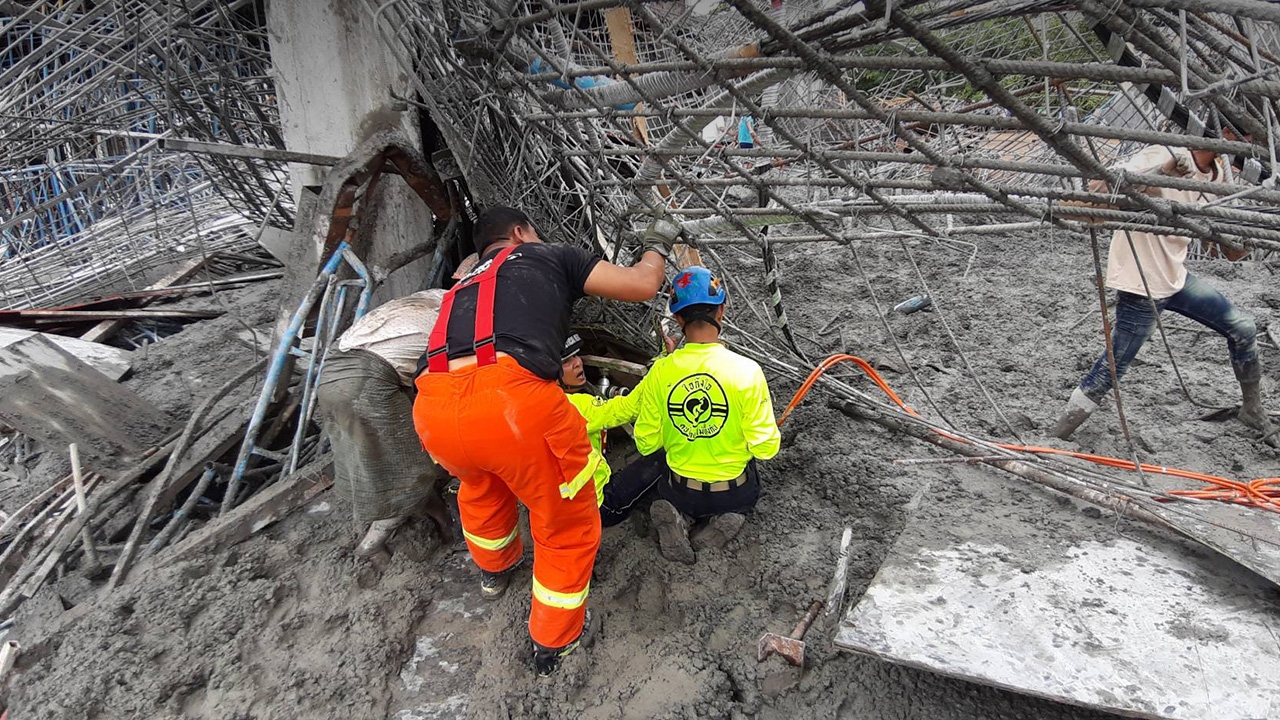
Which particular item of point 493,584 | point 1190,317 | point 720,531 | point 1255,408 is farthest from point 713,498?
point 1255,408

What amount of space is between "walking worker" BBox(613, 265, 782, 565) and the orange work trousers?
428mm

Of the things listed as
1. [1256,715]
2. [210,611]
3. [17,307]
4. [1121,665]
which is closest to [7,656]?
[210,611]

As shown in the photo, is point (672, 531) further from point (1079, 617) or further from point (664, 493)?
point (1079, 617)

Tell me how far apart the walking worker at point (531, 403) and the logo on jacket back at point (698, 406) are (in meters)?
0.41

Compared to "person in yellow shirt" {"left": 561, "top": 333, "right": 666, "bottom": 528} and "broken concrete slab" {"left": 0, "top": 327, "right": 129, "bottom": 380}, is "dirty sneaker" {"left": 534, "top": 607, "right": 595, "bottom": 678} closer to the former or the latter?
"person in yellow shirt" {"left": 561, "top": 333, "right": 666, "bottom": 528}

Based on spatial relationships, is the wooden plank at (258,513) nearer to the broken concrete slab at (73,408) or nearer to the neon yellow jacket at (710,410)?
the broken concrete slab at (73,408)

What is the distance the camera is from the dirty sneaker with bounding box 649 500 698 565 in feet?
9.20

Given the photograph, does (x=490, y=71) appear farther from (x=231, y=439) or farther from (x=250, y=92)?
(x=250, y=92)

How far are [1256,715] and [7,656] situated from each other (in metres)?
4.05

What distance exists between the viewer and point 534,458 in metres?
2.26

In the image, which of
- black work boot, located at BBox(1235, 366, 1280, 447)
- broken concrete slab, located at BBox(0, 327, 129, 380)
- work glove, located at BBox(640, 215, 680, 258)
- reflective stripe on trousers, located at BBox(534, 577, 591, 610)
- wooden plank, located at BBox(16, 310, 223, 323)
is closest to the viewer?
reflective stripe on trousers, located at BBox(534, 577, 591, 610)

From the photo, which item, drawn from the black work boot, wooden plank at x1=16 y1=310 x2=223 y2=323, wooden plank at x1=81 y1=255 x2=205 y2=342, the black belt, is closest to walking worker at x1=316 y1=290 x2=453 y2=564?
the black belt

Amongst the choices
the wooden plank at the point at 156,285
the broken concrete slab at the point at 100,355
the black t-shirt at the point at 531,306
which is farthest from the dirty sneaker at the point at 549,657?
the wooden plank at the point at 156,285

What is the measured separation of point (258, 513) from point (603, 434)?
1.62 meters
